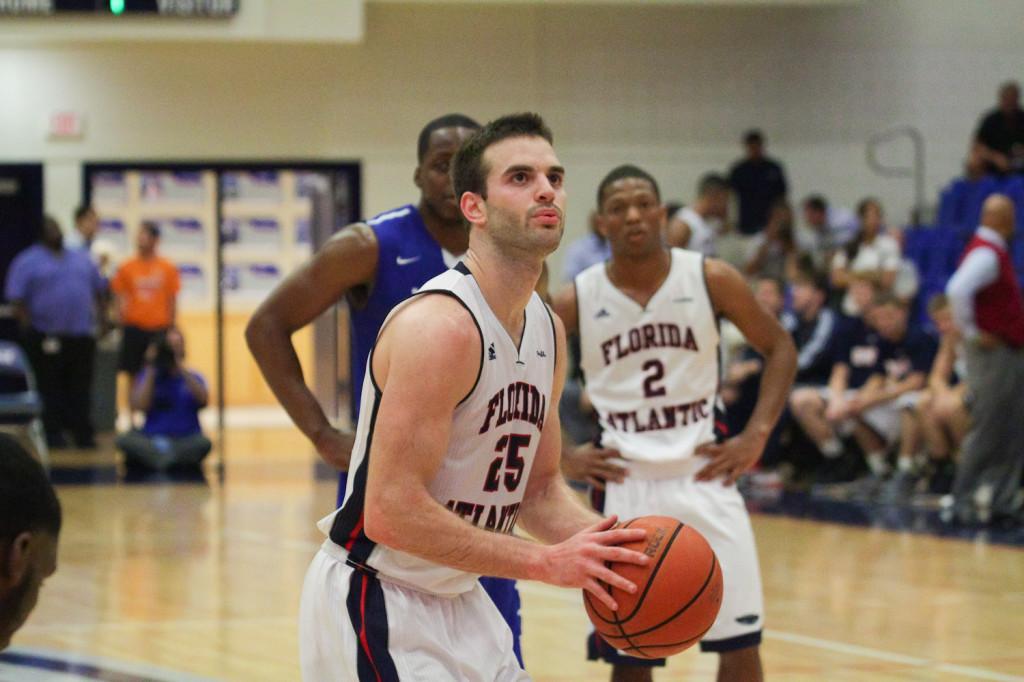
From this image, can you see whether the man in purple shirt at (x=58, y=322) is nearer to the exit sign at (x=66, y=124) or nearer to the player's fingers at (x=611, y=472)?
the exit sign at (x=66, y=124)

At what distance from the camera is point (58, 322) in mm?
14969

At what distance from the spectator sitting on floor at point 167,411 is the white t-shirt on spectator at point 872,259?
537cm

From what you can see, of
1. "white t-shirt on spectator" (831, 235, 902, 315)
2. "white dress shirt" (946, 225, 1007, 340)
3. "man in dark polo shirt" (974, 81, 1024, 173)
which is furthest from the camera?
"man in dark polo shirt" (974, 81, 1024, 173)

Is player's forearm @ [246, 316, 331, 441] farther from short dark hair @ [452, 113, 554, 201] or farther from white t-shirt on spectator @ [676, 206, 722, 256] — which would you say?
white t-shirt on spectator @ [676, 206, 722, 256]

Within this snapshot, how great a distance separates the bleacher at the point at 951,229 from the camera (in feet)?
43.1

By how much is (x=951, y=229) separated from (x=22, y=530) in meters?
12.2

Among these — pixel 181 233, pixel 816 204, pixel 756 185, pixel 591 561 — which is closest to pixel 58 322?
pixel 181 233

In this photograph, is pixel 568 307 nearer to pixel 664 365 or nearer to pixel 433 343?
pixel 664 365

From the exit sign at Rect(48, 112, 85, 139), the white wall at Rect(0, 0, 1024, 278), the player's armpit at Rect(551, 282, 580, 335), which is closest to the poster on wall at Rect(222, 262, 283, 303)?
the white wall at Rect(0, 0, 1024, 278)

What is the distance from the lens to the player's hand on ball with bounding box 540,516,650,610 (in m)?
2.97

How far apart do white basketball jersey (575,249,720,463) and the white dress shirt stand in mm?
4685

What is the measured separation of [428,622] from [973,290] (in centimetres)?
686

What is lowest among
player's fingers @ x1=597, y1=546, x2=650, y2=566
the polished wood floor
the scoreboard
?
the polished wood floor

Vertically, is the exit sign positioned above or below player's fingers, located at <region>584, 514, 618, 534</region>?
above
